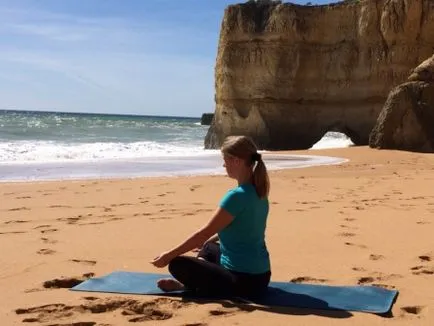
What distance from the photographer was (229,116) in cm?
2748

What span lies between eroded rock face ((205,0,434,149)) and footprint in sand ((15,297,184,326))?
2235 centimetres

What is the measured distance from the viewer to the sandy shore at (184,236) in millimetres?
3295

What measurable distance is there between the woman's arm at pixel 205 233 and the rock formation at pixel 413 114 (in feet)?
50.9

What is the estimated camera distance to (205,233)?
3469 mm

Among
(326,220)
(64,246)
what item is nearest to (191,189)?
(326,220)

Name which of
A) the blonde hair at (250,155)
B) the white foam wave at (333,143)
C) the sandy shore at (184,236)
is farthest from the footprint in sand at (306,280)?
the white foam wave at (333,143)

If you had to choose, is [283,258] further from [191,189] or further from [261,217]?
[191,189]

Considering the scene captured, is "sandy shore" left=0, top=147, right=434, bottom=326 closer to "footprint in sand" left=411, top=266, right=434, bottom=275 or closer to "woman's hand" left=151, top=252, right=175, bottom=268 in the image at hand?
"footprint in sand" left=411, top=266, right=434, bottom=275

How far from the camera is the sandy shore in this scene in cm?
329

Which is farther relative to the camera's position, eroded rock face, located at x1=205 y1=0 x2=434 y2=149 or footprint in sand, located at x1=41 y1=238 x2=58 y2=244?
eroded rock face, located at x1=205 y1=0 x2=434 y2=149

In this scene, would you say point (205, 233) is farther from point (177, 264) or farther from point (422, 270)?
point (422, 270)

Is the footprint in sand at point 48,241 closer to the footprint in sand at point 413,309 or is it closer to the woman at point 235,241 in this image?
the woman at point 235,241

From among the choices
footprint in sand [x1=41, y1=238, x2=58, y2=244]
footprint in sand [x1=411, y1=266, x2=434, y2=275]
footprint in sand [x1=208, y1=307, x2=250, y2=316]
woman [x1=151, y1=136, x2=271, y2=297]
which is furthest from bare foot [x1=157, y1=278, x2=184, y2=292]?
footprint in sand [x1=41, y1=238, x2=58, y2=244]

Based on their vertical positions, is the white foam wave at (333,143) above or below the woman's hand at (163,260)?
below
